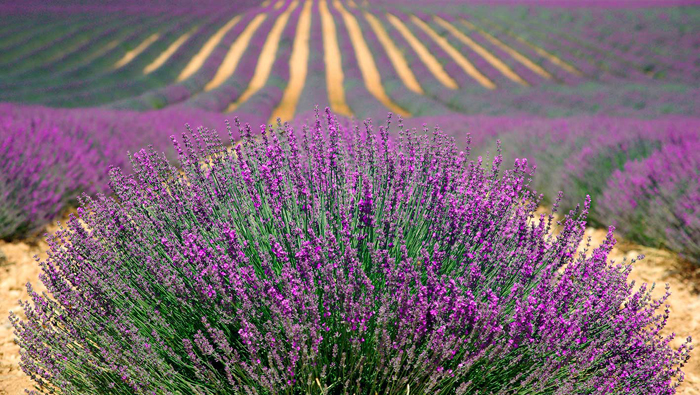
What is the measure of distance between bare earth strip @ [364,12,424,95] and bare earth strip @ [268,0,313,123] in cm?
512

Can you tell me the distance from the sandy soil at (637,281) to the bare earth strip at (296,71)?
9.95 meters

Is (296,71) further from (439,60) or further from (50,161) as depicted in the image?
(50,161)

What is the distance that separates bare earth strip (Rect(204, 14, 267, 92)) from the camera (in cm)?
2221

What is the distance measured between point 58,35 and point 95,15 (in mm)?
7048

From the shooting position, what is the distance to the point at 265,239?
183cm

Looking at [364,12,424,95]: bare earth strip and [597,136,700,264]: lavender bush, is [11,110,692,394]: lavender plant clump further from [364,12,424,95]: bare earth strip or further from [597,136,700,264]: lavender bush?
[364,12,424,95]: bare earth strip

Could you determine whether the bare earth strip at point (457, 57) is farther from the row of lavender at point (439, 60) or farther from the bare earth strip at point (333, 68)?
the bare earth strip at point (333, 68)

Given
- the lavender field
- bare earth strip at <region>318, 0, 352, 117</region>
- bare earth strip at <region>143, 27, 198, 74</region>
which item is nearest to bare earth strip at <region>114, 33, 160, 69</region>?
bare earth strip at <region>143, 27, 198, 74</region>

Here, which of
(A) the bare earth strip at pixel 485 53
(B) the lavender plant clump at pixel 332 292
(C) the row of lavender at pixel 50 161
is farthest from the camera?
(A) the bare earth strip at pixel 485 53

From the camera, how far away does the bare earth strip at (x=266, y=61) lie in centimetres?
1999

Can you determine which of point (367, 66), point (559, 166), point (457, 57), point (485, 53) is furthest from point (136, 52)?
point (559, 166)

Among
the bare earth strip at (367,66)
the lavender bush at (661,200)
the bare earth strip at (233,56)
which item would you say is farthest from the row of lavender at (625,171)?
the bare earth strip at (233,56)

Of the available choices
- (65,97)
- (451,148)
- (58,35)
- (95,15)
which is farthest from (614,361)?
(95,15)

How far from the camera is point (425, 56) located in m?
27.5
